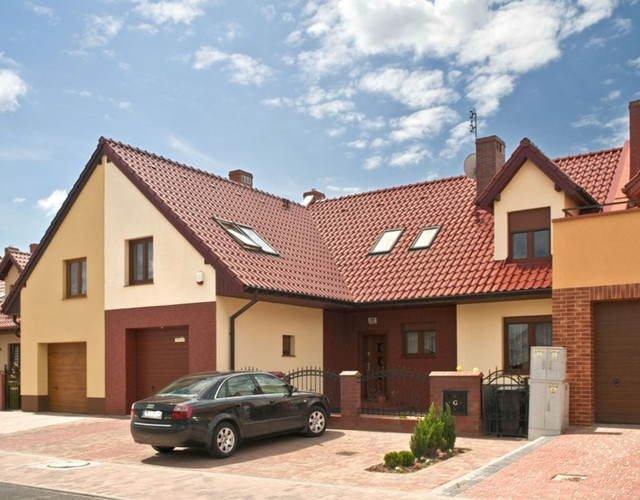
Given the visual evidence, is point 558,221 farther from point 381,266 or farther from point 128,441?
point 128,441

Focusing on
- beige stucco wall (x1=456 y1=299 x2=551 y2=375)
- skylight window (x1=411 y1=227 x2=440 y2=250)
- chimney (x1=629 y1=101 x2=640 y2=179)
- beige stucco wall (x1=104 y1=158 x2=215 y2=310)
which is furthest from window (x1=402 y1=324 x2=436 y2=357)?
chimney (x1=629 y1=101 x2=640 y2=179)

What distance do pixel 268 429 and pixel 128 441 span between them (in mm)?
3335

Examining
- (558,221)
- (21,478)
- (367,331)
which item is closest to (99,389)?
(367,331)

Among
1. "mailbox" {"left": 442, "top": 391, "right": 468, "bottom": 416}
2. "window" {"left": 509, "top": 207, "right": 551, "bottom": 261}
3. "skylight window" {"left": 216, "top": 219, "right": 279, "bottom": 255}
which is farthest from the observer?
"skylight window" {"left": 216, "top": 219, "right": 279, "bottom": 255}

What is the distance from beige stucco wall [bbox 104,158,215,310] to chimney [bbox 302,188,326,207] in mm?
8727

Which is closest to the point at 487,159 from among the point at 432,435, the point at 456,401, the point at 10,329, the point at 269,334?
the point at 269,334

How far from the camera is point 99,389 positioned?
2050 cm

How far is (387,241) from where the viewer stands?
2245 cm

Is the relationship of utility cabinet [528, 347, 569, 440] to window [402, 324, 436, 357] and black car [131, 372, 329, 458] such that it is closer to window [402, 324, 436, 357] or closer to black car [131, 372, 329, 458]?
black car [131, 372, 329, 458]

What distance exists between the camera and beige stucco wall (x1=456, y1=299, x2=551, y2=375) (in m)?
17.8

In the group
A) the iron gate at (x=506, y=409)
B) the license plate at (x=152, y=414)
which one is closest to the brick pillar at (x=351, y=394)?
the iron gate at (x=506, y=409)

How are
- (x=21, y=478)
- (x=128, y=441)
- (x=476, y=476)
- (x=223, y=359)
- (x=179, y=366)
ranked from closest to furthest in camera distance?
1. (x=476, y=476)
2. (x=21, y=478)
3. (x=128, y=441)
4. (x=223, y=359)
5. (x=179, y=366)

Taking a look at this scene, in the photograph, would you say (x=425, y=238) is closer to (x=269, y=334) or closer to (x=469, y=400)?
(x=269, y=334)

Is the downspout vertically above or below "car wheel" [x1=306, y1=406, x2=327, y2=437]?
above
